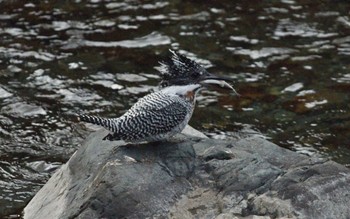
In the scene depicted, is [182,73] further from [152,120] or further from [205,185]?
[205,185]

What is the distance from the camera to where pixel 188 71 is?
680cm

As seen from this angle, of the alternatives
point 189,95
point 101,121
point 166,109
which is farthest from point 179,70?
point 101,121

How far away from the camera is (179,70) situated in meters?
6.78

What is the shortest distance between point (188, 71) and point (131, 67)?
4.23 metres

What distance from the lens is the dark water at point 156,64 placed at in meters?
9.28

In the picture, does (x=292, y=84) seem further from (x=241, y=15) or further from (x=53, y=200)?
(x=53, y=200)

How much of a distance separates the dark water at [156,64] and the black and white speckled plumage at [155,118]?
5.61 ft

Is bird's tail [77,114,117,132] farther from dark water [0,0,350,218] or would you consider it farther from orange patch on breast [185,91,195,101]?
Result: dark water [0,0,350,218]

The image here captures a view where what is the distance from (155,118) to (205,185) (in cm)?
64

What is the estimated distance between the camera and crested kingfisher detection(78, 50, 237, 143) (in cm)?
651

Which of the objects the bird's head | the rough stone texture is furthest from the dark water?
the bird's head

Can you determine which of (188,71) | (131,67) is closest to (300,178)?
(188,71)

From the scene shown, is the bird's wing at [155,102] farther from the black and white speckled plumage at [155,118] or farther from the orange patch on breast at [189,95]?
the orange patch on breast at [189,95]

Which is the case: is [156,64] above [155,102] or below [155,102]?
below
